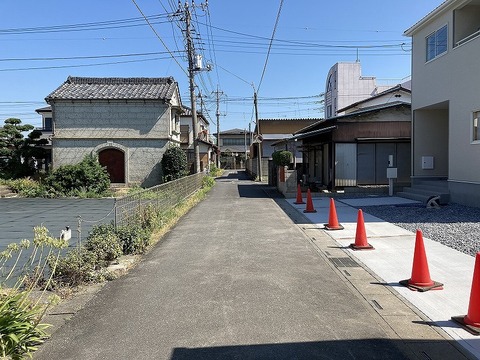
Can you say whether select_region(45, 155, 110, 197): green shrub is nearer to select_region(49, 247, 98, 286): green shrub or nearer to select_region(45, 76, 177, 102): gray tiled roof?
select_region(45, 76, 177, 102): gray tiled roof

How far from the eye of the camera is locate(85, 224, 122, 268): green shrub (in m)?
6.16

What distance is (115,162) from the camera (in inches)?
925

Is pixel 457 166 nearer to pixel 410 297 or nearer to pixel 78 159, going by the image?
pixel 410 297

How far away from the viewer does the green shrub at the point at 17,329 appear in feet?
10.2

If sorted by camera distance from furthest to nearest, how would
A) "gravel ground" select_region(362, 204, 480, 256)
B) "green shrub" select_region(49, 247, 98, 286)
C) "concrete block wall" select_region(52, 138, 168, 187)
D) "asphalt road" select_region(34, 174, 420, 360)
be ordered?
"concrete block wall" select_region(52, 138, 168, 187)
"gravel ground" select_region(362, 204, 480, 256)
"green shrub" select_region(49, 247, 98, 286)
"asphalt road" select_region(34, 174, 420, 360)

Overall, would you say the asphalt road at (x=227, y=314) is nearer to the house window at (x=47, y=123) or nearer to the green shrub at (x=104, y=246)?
the green shrub at (x=104, y=246)

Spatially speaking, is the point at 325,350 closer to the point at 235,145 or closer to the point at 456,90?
the point at 456,90

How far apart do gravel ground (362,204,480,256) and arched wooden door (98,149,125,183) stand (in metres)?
15.7

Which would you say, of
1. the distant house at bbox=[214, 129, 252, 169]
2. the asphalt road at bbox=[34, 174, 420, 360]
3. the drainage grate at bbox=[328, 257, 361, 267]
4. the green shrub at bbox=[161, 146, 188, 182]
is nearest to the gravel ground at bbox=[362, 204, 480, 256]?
the drainage grate at bbox=[328, 257, 361, 267]

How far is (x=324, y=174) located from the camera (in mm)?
20125

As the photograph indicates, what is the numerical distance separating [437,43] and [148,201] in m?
11.7

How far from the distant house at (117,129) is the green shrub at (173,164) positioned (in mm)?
608

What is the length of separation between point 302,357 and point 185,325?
1299mm

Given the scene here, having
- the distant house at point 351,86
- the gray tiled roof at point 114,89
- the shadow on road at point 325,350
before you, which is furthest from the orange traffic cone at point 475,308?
the distant house at point 351,86
